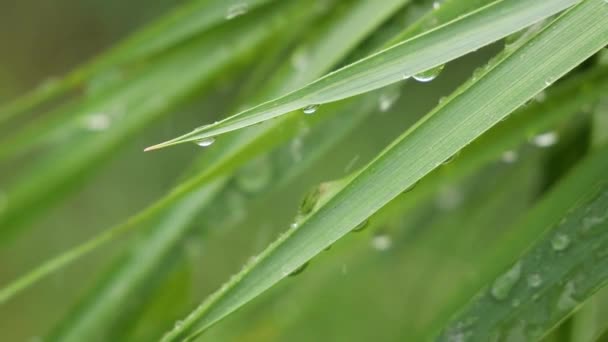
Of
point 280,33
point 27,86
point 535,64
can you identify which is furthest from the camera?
point 27,86

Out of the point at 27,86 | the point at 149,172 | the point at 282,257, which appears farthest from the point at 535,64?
the point at 27,86

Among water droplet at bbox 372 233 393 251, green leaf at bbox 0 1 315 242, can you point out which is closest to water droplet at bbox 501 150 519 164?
water droplet at bbox 372 233 393 251

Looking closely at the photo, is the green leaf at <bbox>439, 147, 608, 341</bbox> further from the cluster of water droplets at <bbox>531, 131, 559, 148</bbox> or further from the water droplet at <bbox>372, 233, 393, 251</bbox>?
the water droplet at <bbox>372, 233, 393, 251</bbox>

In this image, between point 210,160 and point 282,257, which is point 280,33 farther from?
point 282,257

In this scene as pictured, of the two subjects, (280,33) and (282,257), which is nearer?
(282,257)

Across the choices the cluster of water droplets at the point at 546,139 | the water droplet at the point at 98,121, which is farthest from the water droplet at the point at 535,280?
the water droplet at the point at 98,121

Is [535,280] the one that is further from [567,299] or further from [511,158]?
[511,158]
